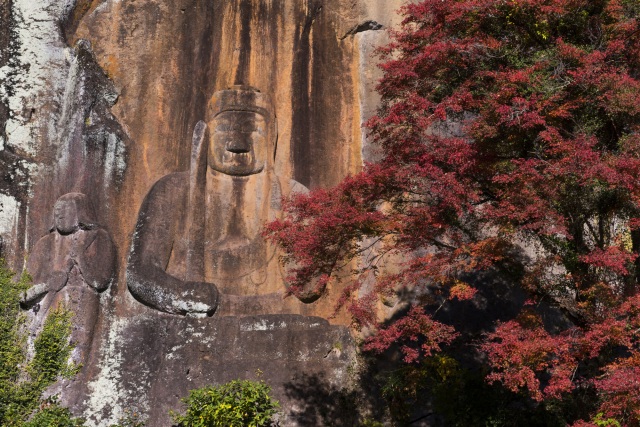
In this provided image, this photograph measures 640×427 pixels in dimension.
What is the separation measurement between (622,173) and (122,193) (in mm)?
5226

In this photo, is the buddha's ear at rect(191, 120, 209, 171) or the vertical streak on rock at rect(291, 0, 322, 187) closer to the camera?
the buddha's ear at rect(191, 120, 209, 171)

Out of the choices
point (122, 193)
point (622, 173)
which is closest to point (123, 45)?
point (122, 193)

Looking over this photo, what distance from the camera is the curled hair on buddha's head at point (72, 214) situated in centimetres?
903

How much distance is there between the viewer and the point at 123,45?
10.0m

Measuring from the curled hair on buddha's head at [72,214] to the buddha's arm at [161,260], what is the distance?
1.71 feet

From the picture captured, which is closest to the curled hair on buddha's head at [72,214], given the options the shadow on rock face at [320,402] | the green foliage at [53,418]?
the green foliage at [53,418]

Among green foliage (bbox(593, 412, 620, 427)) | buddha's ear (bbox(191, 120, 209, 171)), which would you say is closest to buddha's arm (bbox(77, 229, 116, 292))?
buddha's ear (bbox(191, 120, 209, 171))

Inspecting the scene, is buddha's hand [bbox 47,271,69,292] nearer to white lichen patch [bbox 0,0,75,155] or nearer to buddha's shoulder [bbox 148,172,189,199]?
buddha's shoulder [bbox 148,172,189,199]

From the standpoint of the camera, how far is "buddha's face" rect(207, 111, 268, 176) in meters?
9.79

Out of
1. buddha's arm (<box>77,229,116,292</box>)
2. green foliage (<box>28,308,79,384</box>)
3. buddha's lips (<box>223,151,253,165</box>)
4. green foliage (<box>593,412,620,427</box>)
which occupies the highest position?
buddha's lips (<box>223,151,253,165</box>)

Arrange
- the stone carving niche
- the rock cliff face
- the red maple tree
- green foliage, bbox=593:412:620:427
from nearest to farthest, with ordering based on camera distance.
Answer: green foliage, bbox=593:412:620:427
the red maple tree
the rock cliff face
the stone carving niche

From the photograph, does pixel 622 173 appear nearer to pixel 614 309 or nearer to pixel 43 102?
pixel 614 309

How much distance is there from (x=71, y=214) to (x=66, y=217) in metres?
0.06

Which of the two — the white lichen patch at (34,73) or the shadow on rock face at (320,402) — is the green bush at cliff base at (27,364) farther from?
the shadow on rock face at (320,402)
